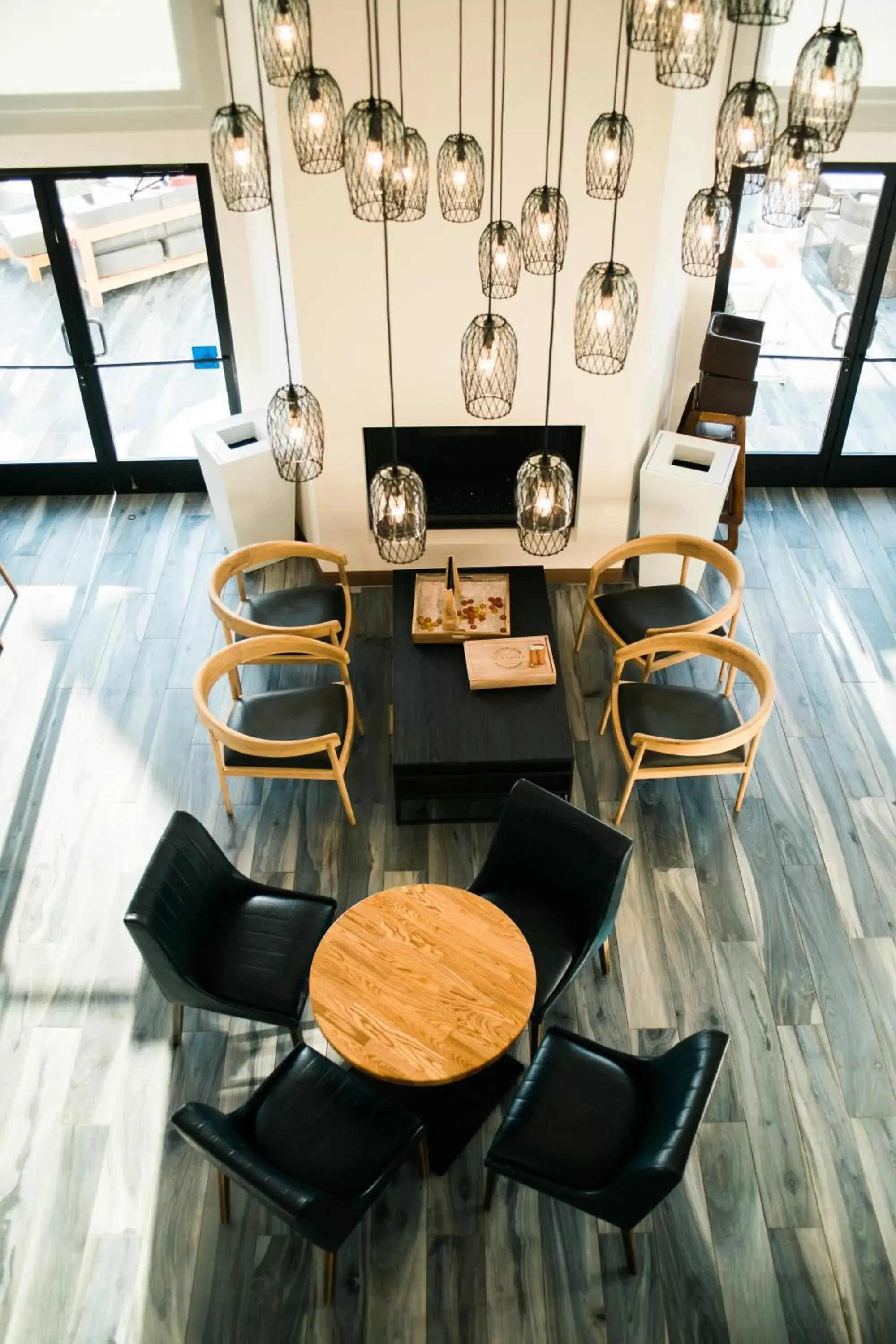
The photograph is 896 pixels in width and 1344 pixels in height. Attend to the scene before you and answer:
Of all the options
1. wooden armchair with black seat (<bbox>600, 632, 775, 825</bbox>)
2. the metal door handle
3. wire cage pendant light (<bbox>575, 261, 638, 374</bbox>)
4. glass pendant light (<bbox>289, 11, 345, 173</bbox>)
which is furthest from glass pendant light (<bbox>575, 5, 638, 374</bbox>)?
the metal door handle

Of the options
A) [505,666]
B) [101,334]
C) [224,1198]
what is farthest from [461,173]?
[101,334]

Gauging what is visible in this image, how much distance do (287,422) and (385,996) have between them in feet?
7.02

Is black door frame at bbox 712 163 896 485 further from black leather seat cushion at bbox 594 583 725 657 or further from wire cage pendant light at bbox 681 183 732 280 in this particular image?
wire cage pendant light at bbox 681 183 732 280

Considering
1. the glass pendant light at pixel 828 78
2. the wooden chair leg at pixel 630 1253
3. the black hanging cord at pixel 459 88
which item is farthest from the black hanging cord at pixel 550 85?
the wooden chair leg at pixel 630 1253

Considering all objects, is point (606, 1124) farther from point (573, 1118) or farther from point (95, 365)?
point (95, 365)

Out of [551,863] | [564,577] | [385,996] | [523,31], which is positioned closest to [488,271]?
[523,31]

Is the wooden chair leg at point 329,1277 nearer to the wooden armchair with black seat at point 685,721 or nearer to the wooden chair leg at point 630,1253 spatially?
the wooden chair leg at point 630,1253

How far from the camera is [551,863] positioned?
Result: 4469 mm

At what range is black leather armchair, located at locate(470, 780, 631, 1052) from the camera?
4.28 m

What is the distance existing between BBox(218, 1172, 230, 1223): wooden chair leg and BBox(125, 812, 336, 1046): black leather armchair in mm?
564

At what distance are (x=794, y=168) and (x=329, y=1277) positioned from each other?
3.89 metres

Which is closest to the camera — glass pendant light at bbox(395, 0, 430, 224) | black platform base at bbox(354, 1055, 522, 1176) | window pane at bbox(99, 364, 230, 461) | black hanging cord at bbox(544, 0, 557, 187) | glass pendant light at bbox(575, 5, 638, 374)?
glass pendant light at bbox(575, 5, 638, 374)

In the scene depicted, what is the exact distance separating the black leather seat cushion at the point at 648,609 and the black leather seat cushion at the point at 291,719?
1.59 meters

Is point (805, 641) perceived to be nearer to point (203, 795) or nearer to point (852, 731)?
point (852, 731)
